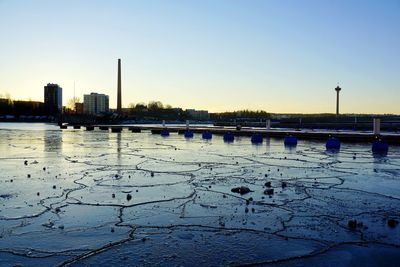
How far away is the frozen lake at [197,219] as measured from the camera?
636cm

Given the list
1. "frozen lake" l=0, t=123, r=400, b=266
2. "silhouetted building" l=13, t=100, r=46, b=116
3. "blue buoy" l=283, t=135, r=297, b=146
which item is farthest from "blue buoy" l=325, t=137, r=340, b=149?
"silhouetted building" l=13, t=100, r=46, b=116

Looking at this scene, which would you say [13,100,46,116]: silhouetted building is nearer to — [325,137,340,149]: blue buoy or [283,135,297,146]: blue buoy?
[283,135,297,146]: blue buoy

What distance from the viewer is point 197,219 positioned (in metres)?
8.50

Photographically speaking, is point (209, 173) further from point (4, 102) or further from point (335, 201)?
point (4, 102)

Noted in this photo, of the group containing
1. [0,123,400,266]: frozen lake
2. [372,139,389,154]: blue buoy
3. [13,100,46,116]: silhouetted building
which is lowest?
[0,123,400,266]: frozen lake

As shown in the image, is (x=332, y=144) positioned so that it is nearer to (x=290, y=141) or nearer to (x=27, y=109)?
(x=290, y=141)

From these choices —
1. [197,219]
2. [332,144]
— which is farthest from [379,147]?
[197,219]

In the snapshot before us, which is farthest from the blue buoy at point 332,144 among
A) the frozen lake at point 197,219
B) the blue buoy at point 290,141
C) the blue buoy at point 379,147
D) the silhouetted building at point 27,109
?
the silhouetted building at point 27,109

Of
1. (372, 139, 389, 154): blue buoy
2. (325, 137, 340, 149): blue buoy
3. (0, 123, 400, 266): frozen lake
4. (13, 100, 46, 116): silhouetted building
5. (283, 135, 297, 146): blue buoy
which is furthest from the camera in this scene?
(13, 100, 46, 116): silhouetted building

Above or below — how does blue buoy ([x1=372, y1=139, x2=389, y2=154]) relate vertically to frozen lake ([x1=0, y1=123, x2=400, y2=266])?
above

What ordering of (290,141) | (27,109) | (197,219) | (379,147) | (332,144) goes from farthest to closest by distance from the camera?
(27,109)
(290,141)
(332,144)
(379,147)
(197,219)

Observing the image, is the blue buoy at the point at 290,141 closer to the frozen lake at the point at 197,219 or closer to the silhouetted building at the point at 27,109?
the frozen lake at the point at 197,219

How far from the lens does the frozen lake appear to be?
6.36 meters

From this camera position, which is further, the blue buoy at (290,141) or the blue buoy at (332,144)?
the blue buoy at (290,141)
